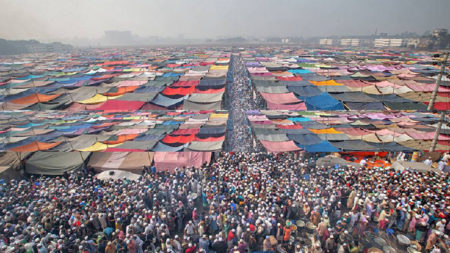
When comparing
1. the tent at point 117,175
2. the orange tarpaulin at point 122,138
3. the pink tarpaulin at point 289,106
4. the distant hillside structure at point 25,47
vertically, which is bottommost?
the tent at point 117,175

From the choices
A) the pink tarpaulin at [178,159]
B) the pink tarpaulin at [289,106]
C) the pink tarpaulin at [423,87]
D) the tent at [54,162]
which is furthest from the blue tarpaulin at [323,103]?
the tent at [54,162]

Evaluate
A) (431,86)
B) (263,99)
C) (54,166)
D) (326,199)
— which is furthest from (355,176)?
(431,86)

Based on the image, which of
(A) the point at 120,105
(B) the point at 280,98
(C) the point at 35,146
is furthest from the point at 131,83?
(B) the point at 280,98

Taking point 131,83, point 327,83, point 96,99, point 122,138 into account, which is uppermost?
point 327,83

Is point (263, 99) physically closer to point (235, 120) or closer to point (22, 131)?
point (235, 120)

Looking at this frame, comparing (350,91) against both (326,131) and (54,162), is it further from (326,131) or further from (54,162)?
(54,162)

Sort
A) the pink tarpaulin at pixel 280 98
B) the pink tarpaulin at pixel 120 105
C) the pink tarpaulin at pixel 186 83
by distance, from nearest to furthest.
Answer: the pink tarpaulin at pixel 280 98 → the pink tarpaulin at pixel 120 105 → the pink tarpaulin at pixel 186 83

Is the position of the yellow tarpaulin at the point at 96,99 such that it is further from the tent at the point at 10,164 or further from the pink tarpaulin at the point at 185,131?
the pink tarpaulin at the point at 185,131
